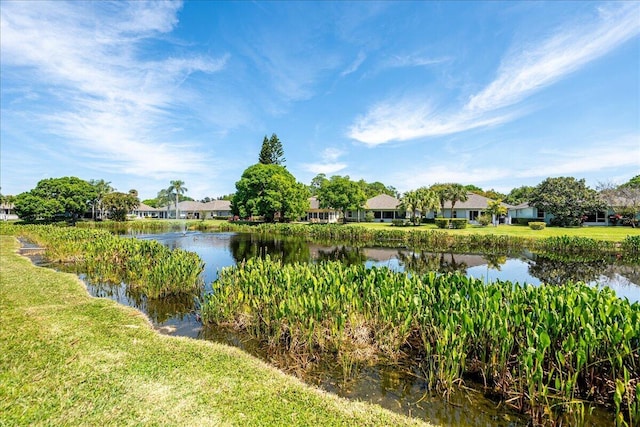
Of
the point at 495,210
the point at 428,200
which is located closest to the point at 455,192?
the point at 428,200

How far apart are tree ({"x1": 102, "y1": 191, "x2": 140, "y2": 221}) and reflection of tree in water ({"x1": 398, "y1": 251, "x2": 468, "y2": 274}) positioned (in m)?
57.5

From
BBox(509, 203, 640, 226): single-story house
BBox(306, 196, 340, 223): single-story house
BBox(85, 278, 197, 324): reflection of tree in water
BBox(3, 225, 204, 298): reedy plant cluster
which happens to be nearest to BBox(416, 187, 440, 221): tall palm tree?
BBox(509, 203, 640, 226): single-story house

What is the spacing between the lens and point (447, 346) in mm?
5445

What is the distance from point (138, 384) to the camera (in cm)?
484

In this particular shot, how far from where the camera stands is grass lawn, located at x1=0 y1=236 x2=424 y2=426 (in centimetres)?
413

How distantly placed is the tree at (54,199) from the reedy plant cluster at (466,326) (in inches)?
2195

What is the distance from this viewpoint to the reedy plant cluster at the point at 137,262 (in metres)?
11.0

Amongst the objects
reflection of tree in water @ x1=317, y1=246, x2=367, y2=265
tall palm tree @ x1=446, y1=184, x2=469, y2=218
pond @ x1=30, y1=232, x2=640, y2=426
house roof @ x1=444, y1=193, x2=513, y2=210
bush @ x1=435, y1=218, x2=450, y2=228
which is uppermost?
tall palm tree @ x1=446, y1=184, x2=469, y2=218

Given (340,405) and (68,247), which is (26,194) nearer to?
(68,247)

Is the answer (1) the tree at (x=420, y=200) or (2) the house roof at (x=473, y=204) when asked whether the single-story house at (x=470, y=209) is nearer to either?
(2) the house roof at (x=473, y=204)

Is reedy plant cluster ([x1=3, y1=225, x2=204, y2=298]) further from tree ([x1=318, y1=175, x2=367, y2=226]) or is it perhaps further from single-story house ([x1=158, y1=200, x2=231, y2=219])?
single-story house ([x1=158, y1=200, x2=231, y2=219])

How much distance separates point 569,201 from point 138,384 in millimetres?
45845

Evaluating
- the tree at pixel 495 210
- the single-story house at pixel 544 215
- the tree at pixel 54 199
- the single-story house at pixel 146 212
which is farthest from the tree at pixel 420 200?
the single-story house at pixel 146 212

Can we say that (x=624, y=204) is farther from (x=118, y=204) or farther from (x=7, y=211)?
(x=7, y=211)
